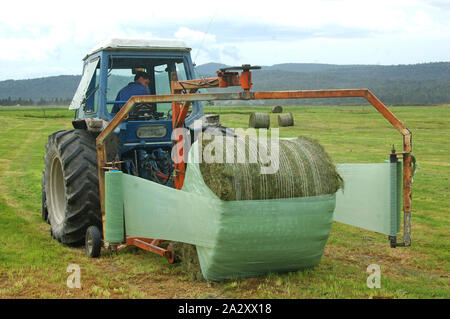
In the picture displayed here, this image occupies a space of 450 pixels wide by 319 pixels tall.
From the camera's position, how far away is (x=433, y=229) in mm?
8219

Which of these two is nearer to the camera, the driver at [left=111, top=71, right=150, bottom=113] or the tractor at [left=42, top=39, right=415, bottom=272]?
the tractor at [left=42, top=39, right=415, bottom=272]

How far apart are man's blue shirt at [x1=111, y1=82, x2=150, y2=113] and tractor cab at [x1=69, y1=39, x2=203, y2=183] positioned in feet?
Result: 0.05

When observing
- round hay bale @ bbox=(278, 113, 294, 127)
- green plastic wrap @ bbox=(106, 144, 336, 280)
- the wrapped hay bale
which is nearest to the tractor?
green plastic wrap @ bbox=(106, 144, 336, 280)

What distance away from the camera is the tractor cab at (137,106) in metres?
7.20

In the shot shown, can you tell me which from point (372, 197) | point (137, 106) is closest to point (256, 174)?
point (372, 197)

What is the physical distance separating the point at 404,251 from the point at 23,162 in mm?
13860

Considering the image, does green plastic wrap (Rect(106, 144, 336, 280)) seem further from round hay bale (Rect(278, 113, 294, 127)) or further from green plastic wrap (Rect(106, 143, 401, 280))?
round hay bale (Rect(278, 113, 294, 127))

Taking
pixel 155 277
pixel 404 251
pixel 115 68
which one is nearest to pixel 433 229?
pixel 404 251

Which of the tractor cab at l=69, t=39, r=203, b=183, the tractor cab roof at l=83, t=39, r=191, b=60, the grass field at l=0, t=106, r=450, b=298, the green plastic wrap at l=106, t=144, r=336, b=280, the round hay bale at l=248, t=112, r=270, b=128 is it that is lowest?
the grass field at l=0, t=106, r=450, b=298

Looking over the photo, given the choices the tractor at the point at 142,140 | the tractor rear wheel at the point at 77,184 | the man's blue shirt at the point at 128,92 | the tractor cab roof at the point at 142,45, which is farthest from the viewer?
the man's blue shirt at the point at 128,92

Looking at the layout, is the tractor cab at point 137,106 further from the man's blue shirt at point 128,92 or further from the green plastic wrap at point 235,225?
the green plastic wrap at point 235,225

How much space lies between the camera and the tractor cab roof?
24.8ft

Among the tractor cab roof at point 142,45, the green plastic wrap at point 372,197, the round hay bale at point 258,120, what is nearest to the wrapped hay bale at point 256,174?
the green plastic wrap at point 372,197
